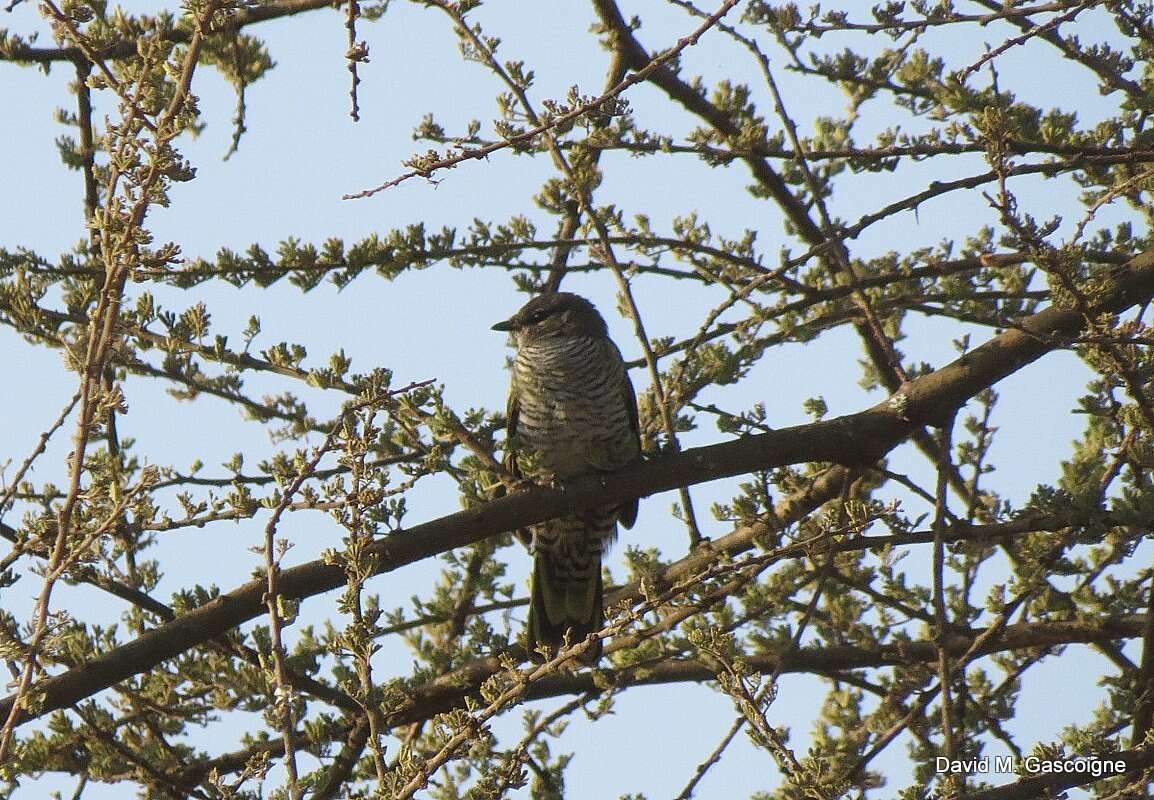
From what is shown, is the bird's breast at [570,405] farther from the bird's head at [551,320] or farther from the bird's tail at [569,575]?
the bird's tail at [569,575]

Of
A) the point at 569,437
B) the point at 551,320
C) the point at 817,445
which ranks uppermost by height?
the point at 551,320

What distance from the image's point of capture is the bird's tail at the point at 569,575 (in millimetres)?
6012

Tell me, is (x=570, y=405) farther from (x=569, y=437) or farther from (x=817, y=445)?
(x=817, y=445)

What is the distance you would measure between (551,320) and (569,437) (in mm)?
744

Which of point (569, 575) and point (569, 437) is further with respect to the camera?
point (569, 575)

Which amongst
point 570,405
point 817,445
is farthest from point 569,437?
point 817,445

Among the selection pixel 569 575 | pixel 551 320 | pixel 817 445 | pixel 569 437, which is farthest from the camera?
pixel 551 320

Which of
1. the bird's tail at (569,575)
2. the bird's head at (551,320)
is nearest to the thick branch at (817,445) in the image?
the bird's tail at (569,575)

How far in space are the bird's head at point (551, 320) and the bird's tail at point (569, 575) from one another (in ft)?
3.00

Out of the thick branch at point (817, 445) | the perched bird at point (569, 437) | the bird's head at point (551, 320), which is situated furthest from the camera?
the bird's head at point (551, 320)

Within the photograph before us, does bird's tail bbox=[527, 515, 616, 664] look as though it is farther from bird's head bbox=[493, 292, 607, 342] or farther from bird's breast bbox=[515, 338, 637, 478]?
bird's head bbox=[493, 292, 607, 342]

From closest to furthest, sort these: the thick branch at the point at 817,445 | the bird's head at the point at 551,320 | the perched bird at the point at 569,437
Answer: the thick branch at the point at 817,445
the perched bird at the point at 569,437
the bird's head at the point at 551,320

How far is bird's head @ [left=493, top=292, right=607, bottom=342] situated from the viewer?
Answer: 255 inches

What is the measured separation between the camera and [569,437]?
602 centimetres
